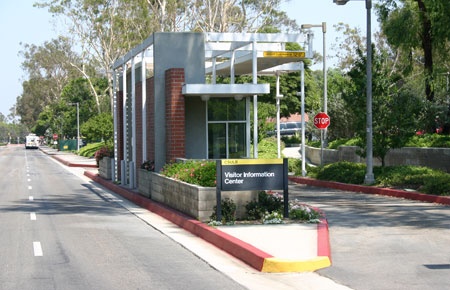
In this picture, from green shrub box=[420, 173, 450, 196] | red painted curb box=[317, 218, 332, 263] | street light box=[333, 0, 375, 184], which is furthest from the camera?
street light box=[333, 0, 375, 184]

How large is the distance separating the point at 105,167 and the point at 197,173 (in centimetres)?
1889

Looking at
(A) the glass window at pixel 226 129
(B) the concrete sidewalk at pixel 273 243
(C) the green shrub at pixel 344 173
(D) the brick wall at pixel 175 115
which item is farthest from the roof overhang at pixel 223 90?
(C) the green shrub at pixel 344 173

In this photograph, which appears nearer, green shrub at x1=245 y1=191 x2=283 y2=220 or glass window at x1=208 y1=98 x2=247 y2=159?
green shrub at x1=245 y1=191 x2=283 y2=220

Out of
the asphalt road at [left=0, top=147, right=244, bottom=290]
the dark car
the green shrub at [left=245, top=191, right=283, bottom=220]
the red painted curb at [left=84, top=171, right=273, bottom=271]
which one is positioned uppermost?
the dark car

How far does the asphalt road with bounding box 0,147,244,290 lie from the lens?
1011 cm

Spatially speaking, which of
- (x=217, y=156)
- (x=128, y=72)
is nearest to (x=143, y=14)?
(x=128, y=72)

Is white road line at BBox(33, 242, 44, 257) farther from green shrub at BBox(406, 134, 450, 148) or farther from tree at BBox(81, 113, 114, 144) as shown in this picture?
tree at BBox(81, 113, 114, 144)

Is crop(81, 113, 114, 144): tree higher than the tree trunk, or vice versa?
the tree trunk

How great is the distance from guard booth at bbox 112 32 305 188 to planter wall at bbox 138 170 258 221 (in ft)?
7.66

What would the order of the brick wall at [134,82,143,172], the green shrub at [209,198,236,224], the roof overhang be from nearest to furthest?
the green shrub at [209,198,236,224] → the roof overhang → the brick wall at [134,82,143,172]

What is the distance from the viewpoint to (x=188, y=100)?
25.1 m

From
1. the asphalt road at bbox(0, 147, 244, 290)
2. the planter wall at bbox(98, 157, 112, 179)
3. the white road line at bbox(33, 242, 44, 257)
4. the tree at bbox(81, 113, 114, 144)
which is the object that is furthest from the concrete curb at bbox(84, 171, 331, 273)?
the tree at bbox(81, 113, 114, 144)

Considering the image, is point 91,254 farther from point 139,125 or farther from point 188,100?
point 139,125

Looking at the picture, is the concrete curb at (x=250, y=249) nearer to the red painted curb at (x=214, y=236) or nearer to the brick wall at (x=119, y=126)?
the red painted curb at (x=214, y=236)
